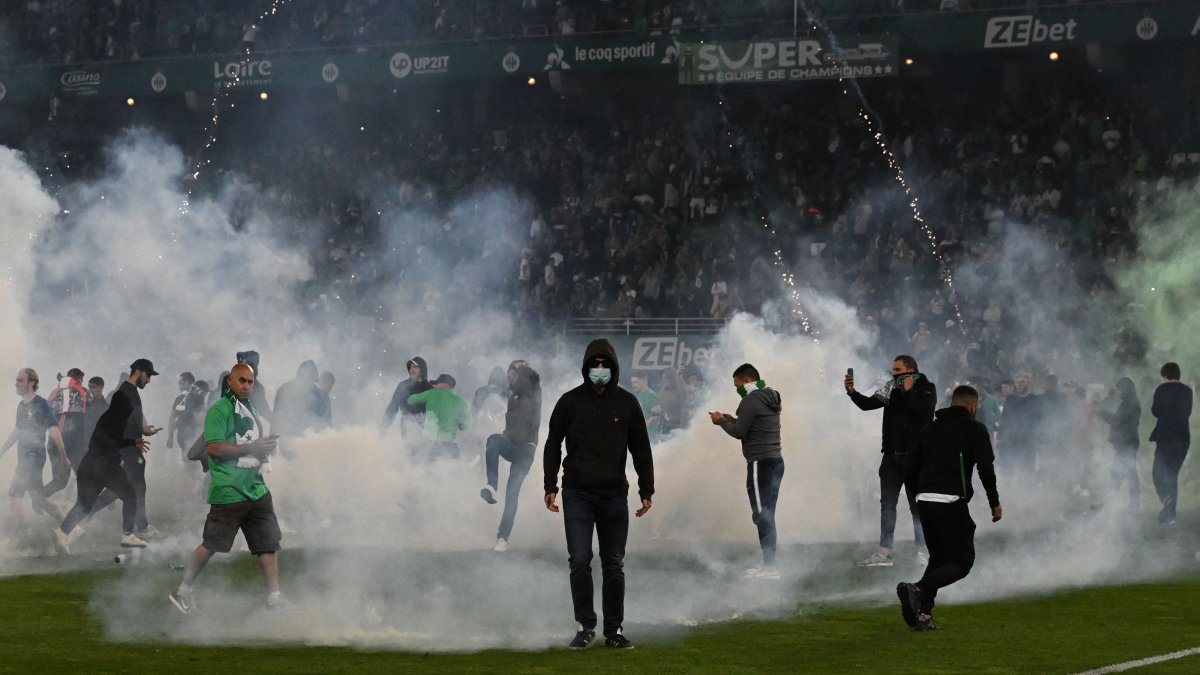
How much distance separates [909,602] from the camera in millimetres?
9719

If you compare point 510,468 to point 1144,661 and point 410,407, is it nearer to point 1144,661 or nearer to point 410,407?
point 410,407

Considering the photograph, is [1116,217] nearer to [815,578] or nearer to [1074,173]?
[1074,173]

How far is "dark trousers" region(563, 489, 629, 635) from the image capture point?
9172 millimetres

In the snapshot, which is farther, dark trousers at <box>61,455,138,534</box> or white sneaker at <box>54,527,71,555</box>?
white sneaker at <box>54,527,71,555</box>

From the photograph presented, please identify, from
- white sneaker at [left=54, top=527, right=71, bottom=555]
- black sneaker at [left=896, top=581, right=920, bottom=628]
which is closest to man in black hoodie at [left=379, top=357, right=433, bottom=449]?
white sneaker at [left=54, top=527, right=71, bottom=555]

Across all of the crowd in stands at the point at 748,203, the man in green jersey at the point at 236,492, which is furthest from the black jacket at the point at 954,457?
the crowd in stands at the point at 748,203

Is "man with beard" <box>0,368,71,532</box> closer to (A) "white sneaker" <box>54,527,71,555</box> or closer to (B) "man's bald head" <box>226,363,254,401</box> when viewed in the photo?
(A) "white sneaker" <box>54,527,71,555</box>

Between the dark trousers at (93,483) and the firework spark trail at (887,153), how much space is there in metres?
15.9

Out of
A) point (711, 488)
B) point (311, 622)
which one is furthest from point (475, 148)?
point (311, 622)

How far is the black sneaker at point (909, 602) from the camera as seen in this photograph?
31.9 ft

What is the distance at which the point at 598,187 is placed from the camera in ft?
110

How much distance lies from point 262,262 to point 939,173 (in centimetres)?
1298

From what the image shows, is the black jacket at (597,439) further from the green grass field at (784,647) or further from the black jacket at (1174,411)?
the black jacket at (1174,411)

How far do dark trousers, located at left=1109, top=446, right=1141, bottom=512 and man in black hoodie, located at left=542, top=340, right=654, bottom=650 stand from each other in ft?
34.2
